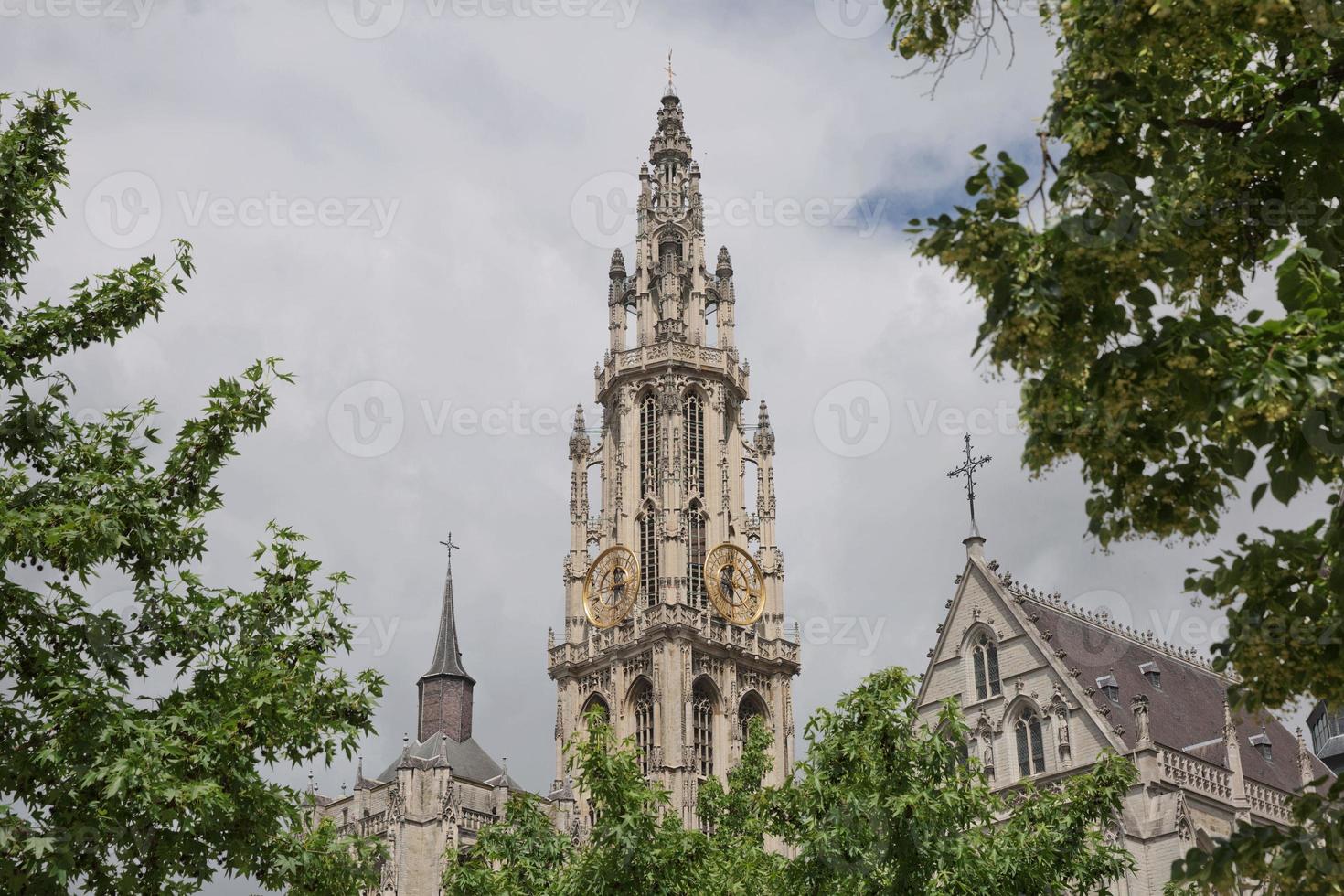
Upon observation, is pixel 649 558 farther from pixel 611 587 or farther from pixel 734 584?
pixel 734 584

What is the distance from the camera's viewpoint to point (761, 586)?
241 feet

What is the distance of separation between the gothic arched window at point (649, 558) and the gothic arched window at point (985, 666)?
33.7m

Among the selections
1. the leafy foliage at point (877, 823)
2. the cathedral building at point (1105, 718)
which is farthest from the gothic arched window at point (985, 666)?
the leafy foliage at point (877, 823)

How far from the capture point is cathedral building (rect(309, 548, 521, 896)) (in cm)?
6812

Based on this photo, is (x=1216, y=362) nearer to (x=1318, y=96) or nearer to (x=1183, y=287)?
(x=1183, y=287)

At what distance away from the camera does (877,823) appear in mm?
18906

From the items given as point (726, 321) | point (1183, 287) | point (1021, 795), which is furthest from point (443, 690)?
point (1183, 287)

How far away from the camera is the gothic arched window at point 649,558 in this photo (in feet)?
233

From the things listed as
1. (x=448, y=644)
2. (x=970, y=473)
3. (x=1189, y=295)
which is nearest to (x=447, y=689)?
(x=448, y=644)

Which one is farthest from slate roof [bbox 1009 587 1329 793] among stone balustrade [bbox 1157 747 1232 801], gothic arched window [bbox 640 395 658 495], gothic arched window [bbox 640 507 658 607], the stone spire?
the stone spire

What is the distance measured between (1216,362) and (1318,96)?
2441 millimetres

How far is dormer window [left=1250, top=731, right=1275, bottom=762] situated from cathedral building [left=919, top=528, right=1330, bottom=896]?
0.05 metres

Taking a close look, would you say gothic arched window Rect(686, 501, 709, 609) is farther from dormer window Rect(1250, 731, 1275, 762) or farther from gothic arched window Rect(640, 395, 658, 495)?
dormer window Rect(1250, 731, 1275, 762)

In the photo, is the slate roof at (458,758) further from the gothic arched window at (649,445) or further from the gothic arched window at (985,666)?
the gothic arched window at (985,666)
